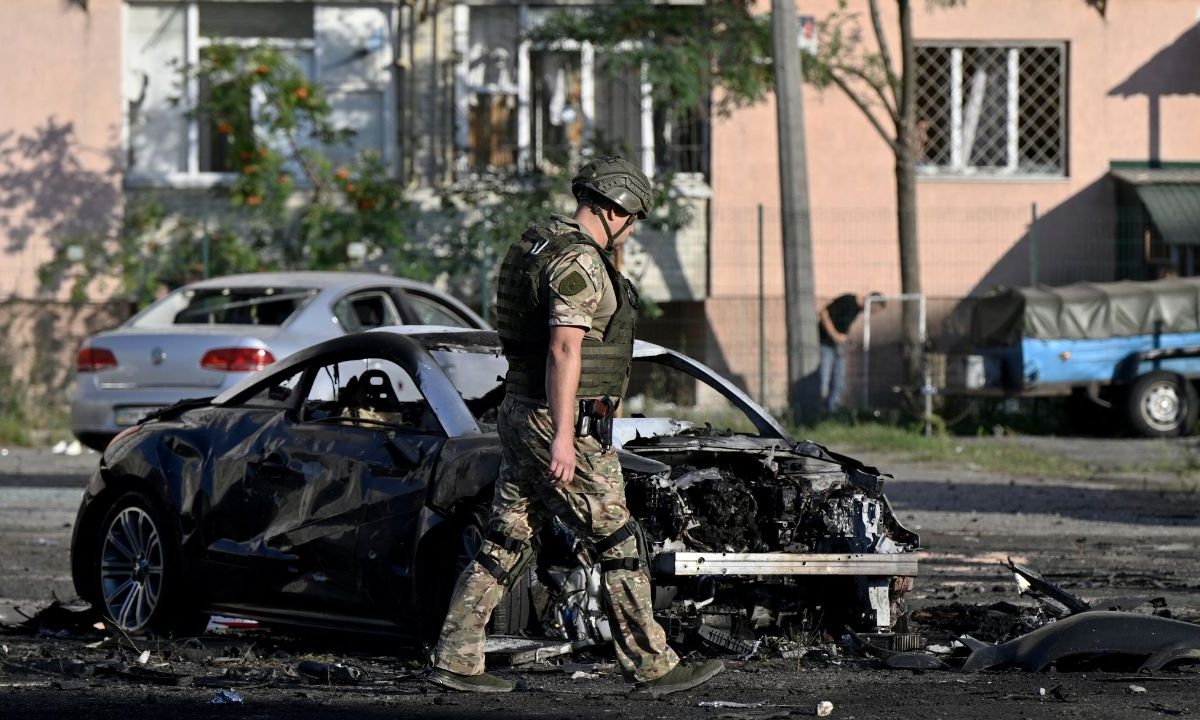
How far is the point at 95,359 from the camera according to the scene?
1375 cm

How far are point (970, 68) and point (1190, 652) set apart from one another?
17433 mm

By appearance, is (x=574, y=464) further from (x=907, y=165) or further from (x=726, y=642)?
(x=907, y=165)

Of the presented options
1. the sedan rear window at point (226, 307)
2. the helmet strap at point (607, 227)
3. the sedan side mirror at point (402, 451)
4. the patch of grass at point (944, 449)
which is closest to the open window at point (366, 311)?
the sedan rear window at point (226, 307)

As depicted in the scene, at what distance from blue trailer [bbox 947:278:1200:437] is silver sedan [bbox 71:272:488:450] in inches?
299

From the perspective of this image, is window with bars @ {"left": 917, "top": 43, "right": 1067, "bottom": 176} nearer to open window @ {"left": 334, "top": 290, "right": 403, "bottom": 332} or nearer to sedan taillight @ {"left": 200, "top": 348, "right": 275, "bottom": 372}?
open window @ {"left": 334, "top": 290, "right": 403, "bottom": 332}

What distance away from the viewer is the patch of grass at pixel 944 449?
53.0ft

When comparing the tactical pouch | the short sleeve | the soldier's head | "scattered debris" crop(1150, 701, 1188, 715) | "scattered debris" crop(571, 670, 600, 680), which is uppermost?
the soldier's head

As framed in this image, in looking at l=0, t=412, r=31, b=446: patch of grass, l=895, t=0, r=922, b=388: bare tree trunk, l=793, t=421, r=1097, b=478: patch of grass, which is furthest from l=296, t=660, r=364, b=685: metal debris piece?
l=895, t=0, r=922, b=388: bare tree trunk

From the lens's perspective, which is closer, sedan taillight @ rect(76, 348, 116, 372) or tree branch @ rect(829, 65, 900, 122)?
sedan taillight @ rect(76, 348, 116, 372)

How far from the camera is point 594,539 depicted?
622 cm

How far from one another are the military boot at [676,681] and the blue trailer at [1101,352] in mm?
13217

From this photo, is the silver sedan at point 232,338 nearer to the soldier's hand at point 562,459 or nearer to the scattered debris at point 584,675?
the scattered debris at point 584,675

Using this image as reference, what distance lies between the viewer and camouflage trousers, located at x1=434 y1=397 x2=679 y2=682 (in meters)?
6.14

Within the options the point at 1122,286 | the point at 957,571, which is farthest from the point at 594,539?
the point at 1122,286
